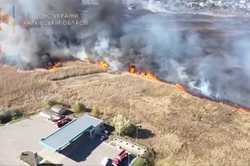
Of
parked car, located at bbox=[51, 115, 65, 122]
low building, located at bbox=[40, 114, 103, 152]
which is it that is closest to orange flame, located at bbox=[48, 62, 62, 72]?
parked car, located at bbox=[51, 115, 65, 122]

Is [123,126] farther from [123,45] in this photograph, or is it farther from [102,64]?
[123,45]

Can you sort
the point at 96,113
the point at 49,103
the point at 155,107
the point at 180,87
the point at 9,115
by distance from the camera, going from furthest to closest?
1. the point at 180,87
2. the point at 155,107
3. the point at 49,103
4. the point at 96,113
5. the point at 9,115

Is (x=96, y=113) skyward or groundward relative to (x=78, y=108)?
groundward

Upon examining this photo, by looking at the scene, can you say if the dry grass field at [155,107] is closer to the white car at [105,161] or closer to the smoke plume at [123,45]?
the smoke plume at [123,45]

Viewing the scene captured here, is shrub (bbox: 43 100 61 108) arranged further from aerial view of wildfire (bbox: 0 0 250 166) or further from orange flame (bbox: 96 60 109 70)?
orange flame (bbox: 96 60 109 70)

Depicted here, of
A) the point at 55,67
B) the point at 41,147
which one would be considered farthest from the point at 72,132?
the point at 55,67

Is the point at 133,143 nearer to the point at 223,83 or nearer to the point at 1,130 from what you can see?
the point at 1,130

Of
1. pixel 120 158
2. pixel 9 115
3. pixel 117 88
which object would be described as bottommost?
pixel 120 158

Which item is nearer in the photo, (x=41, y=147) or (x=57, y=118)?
(x=41, y=147)
